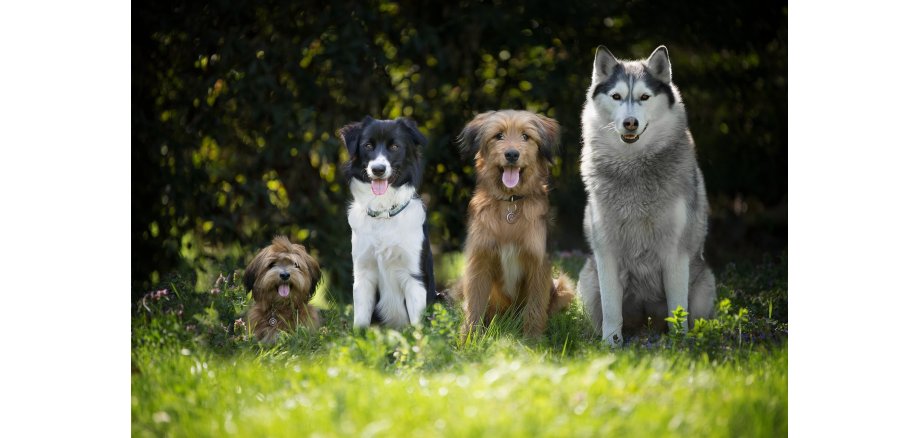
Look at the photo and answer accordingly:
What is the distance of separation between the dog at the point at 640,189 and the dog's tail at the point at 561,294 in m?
0.36

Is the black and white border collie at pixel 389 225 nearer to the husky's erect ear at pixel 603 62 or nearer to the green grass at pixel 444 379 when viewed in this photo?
the green grass at pixel 444 379

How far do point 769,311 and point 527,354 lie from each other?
61.3 inches

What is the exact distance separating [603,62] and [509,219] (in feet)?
2.85

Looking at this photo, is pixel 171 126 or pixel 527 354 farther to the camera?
pixel 171 126

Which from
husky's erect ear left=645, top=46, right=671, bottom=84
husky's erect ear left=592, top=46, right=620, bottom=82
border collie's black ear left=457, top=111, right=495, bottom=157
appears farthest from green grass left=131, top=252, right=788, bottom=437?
husky's erect ear left=592, top=46, right=620, bottom=82

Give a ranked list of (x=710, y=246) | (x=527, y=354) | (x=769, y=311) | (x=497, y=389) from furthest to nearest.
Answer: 1. (x=710, y=246)
2. (x=769, y=311)
3. (x=527, y=354)
4. (x=497, y=389)

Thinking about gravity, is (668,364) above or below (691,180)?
below

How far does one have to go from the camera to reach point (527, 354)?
393 cm

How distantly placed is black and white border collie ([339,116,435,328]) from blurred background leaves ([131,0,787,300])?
3.89 feet

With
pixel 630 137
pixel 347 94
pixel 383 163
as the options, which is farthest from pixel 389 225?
pixel 347 94

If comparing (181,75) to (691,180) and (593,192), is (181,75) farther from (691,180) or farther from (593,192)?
(691,180)

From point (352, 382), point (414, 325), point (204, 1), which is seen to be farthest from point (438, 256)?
point (352, 382)

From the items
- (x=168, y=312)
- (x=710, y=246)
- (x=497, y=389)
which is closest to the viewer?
(x=497, y=389)

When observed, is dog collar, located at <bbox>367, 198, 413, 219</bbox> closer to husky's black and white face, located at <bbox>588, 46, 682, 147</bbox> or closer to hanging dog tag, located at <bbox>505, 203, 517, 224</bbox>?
hanging dog tag, located at <bbox>505, 203, 517, 224</bbox>
